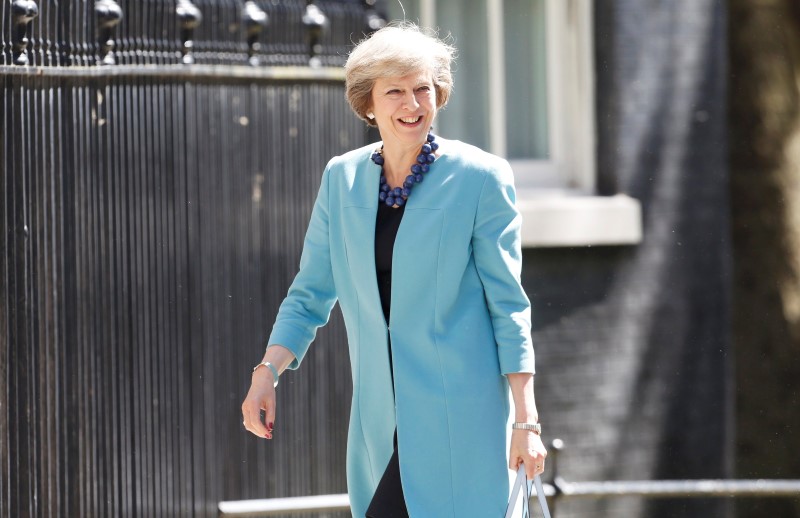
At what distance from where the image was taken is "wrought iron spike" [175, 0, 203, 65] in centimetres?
635

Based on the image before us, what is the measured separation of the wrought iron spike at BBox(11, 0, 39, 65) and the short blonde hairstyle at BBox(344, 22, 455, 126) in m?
1.98

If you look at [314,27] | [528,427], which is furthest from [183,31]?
[528,427]

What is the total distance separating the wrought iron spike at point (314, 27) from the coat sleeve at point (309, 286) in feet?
8.89

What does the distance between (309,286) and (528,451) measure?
2.80 feet

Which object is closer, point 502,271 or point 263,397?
point 502,271

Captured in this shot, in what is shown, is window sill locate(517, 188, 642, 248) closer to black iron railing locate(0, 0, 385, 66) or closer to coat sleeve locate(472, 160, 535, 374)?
black iron railing locate(0, 0, 385, 66)

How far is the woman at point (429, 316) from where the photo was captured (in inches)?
154

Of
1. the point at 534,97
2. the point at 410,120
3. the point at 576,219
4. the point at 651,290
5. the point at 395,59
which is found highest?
the point at 534,97

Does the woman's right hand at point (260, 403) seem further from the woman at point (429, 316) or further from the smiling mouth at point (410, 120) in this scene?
the smiling mouth at point (410, 120)

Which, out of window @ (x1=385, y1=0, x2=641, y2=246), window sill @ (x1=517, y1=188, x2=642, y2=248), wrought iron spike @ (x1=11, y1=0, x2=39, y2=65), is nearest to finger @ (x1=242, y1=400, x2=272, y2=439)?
wrought iron spike @ (x1=11, y1=0, x2=39, y2=65)

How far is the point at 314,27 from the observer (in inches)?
269

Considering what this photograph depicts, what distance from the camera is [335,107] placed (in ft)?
22.7

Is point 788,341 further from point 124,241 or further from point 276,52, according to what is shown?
point 124,241

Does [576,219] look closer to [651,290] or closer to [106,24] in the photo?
[651,290]
